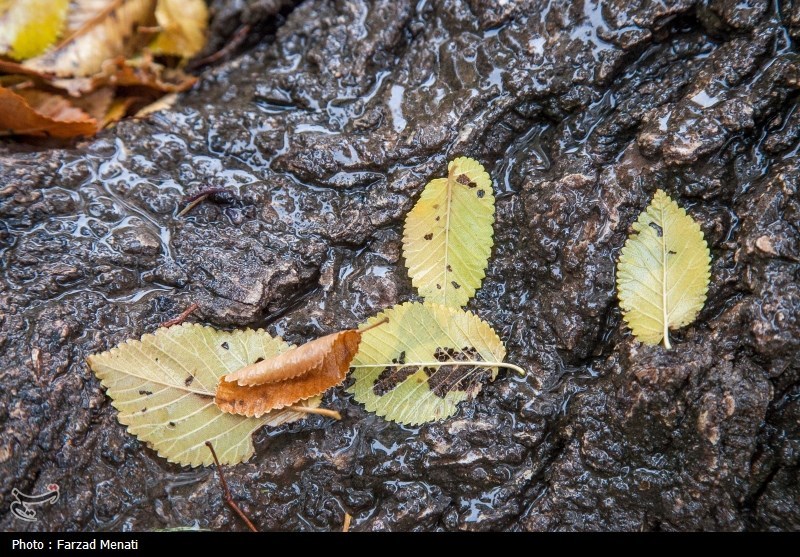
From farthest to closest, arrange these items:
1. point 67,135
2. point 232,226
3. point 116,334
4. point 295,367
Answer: point 67,135 < point 232,226 < point 116,334 < point 295,367

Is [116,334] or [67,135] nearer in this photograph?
[116,334]

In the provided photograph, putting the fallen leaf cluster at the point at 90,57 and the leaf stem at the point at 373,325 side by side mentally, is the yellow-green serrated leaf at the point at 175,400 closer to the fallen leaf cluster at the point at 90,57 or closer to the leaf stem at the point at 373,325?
the leaf stem at the point at 373,325

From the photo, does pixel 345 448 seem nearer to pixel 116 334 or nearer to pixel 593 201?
pixel 116 334

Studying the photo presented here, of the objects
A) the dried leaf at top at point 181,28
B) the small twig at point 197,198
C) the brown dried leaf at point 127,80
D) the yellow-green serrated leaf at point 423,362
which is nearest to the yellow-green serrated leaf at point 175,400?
the yellow-green serrated leaf at point 423,362

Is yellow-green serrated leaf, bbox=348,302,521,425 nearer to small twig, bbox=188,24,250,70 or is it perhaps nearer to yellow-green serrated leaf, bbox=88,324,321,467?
yellow-green serrated leaf, bbox=88,324,321,467

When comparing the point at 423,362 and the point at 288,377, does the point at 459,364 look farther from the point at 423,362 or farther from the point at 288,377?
the point at 288,377

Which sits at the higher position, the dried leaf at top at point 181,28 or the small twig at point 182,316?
the dried leaf at top at point 181,28
